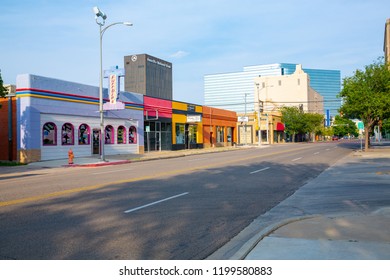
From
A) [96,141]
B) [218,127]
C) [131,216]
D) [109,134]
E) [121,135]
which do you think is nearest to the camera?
[131,216]

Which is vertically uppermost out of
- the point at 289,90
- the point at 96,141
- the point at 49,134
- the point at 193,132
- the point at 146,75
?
the point at 289,90

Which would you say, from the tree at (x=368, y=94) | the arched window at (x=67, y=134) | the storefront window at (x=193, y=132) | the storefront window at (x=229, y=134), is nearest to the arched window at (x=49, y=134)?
the arched window at (x=67, y=134)

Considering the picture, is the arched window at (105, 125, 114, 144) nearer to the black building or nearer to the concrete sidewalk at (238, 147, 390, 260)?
the concrete sidewalk at (238, 147, 390, 260)

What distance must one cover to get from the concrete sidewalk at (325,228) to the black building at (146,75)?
287 ft

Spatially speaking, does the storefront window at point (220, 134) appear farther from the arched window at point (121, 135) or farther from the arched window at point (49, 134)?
the arched window at point (49, 134)

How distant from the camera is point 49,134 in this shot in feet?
92.8

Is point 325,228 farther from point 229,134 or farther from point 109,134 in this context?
point 229,134

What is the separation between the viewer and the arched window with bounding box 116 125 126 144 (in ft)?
118

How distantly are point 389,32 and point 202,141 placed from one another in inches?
2471

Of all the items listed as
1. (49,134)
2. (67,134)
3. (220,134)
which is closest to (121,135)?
(67,134)

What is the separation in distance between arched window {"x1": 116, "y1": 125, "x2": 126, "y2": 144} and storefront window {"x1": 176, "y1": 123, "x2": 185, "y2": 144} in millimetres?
10689

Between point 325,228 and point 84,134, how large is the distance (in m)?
27.7

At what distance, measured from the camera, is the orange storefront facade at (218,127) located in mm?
54775

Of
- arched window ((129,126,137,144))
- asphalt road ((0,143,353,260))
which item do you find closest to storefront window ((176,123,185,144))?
arched window ((129,126,137,144))
